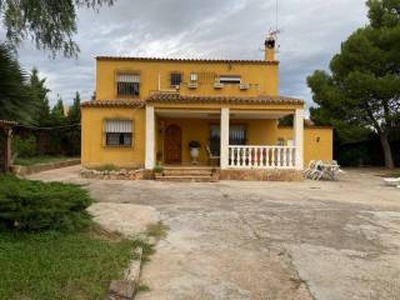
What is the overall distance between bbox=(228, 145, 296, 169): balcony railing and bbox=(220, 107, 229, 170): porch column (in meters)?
0.23

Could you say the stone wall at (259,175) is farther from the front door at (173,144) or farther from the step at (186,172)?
the front door at (173,144)

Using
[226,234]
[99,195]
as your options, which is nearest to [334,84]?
[99,195]

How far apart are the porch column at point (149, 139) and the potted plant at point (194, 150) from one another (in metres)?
3.72

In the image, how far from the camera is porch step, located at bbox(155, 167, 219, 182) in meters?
18.3

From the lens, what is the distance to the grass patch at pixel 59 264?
4520 millimetres

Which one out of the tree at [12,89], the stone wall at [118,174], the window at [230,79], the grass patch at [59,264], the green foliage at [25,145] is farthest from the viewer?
the green foliage at [25,145]

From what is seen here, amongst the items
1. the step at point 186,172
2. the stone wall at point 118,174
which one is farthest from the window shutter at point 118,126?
the step at point 186,172

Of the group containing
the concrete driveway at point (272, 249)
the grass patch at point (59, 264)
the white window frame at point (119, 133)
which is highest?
the white window frame at point (119, 133)

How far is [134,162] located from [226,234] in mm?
A: 13609

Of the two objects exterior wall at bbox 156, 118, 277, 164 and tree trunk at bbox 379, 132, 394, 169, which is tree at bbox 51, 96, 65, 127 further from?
tree trunk at bbox 379, 132, 394, 169

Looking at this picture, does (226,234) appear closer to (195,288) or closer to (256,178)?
(195,288)

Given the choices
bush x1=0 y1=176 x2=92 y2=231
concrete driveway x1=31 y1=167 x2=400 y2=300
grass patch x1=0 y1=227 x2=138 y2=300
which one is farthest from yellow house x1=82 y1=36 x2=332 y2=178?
grass patch x1=0 y1=227 x2=138 y2=300

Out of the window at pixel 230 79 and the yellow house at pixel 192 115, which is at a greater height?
the window at pixel 230 79

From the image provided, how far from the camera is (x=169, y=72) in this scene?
23828 mm
